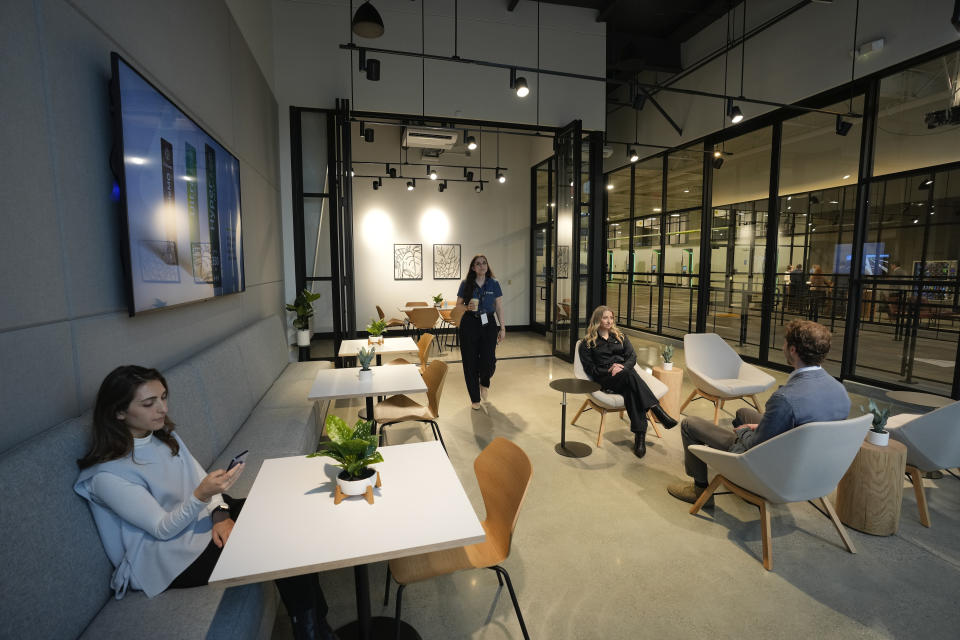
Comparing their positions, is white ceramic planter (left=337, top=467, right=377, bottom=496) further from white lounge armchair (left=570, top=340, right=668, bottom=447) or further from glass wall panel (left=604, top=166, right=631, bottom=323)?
glass wall panel (left=604, top=166, right=631, bottom=323)

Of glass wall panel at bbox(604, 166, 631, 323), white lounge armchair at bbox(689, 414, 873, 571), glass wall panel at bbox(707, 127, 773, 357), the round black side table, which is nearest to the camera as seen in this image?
white lounge armchair at bbox(689, 414, 873, 571)

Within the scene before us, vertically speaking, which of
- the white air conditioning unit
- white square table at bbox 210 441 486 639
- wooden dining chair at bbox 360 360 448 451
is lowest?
wooden dining chair at bbox 360 360 448 451

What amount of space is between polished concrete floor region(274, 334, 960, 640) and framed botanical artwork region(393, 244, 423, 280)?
720 cm

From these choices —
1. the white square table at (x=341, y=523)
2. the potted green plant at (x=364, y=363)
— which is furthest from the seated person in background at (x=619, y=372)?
the white square table at (x=341, y=523)

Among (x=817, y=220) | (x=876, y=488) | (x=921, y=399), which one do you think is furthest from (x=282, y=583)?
(x=817, y=220)

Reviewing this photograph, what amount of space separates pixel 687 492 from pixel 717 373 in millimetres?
2290

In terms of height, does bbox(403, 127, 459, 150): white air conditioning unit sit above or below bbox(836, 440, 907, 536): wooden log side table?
above

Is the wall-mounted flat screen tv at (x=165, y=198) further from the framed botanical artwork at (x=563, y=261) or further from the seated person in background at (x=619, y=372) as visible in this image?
the framed botanical artwork at (x=563, y=261)

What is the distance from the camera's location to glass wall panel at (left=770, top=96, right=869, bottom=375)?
6.04 metres

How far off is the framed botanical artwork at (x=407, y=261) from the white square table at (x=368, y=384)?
6.40m

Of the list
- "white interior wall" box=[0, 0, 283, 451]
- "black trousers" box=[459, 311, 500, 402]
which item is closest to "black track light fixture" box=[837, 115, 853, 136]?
"black trousers" box=[459, 311, 500, 402]

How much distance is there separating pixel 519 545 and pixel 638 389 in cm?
196

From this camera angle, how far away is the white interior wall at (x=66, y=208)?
5.09ft

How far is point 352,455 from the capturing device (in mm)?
1820
